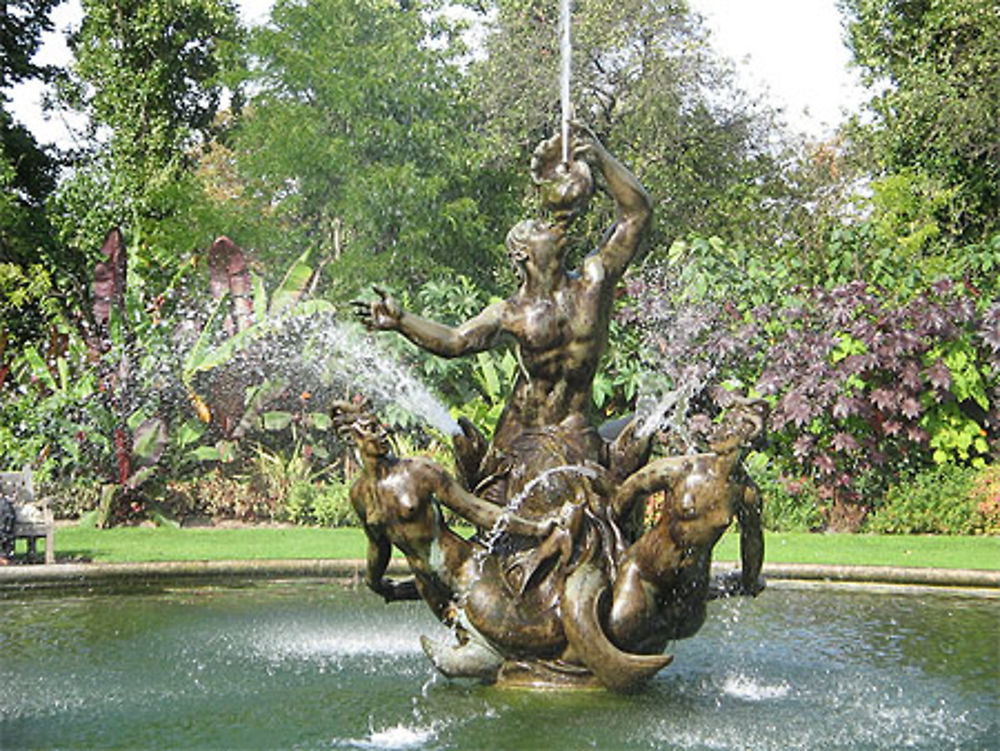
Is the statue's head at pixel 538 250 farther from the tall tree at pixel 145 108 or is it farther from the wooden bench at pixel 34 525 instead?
the tall tree at pixel 145 108

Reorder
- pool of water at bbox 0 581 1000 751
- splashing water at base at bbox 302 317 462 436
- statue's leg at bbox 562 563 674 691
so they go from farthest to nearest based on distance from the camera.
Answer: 1. splashing water at base at bbox 302 317 462 436
2. statue's leg at bbox 562 563 674 691
3. pool of water at bbox 0 581 1000 751

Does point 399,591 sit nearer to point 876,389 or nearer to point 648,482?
point 648,482

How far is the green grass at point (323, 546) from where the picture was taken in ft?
39.5

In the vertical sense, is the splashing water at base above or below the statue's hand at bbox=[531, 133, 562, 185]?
below

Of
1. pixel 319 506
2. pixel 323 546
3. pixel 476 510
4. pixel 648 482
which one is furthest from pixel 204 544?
pixel 648 482

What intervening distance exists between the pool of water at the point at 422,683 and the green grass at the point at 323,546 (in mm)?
2016

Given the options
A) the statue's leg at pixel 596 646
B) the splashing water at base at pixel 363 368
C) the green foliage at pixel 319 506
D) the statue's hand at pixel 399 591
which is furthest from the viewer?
the splashing water at base at pixel 363 368

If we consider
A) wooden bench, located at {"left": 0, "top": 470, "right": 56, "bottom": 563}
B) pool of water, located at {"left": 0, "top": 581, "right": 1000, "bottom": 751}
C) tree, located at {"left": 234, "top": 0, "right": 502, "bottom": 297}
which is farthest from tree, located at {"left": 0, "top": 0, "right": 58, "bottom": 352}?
pool of water, located at {"left": 0, "top": 581, "right": 1000, "bottom": 751}

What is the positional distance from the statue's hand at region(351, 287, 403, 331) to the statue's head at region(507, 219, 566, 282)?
789mm

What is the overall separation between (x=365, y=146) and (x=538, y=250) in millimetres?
19158

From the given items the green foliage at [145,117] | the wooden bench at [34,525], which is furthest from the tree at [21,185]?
the wooden bench at [34,525]

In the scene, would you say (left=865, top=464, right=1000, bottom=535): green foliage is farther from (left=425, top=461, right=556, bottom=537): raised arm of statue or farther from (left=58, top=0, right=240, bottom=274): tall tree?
(left=58, top=0, right=240, bottom=274): tall tree

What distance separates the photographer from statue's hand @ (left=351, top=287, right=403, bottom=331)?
6.51 meters

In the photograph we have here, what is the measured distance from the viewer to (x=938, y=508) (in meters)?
15.0
